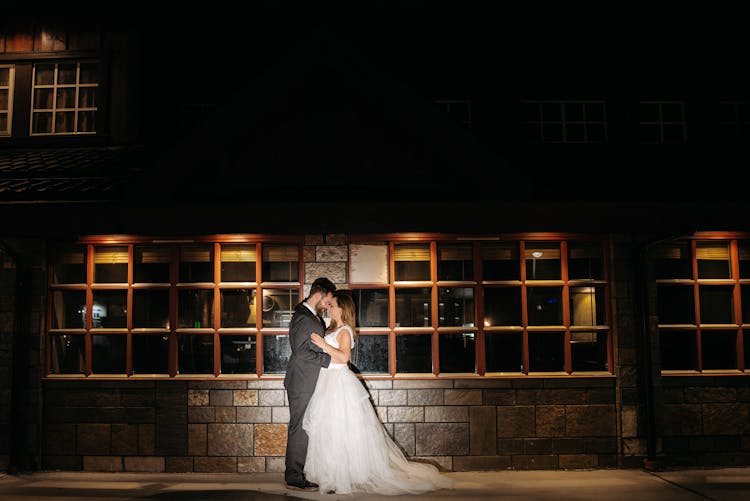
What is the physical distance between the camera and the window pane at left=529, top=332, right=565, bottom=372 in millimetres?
6914

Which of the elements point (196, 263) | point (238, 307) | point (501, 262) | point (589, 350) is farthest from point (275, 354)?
point (589, 350)

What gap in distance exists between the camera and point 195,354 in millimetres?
6898

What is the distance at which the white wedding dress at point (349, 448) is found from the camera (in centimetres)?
559

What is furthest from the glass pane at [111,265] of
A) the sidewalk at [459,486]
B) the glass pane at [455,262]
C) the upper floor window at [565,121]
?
the upper floor window at [565,121]

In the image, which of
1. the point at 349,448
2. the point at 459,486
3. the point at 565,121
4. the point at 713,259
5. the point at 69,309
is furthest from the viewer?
the point at 565,121

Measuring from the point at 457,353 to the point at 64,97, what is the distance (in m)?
6.95

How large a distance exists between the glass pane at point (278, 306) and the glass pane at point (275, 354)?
0.18m

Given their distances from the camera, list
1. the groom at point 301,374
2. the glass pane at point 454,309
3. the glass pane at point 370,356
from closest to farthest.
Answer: the groom at point 301,374 → the glass pane at point 370,356 → the glass pane at point 454,309

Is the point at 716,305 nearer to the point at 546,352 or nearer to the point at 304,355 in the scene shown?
the point at 546,352

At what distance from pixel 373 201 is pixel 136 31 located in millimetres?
5204

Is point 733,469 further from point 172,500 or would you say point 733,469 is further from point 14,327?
point 14,327

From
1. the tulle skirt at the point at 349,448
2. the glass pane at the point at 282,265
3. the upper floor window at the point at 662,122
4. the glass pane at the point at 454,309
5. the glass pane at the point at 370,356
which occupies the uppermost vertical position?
the upper floor window at the point at 662,122

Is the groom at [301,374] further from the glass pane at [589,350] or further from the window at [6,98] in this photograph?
the window at [6,98]

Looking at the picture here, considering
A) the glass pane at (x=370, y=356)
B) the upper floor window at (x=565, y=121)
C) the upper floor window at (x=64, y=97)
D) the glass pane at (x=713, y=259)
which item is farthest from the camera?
the upper floor window at (x=64, y=97)
